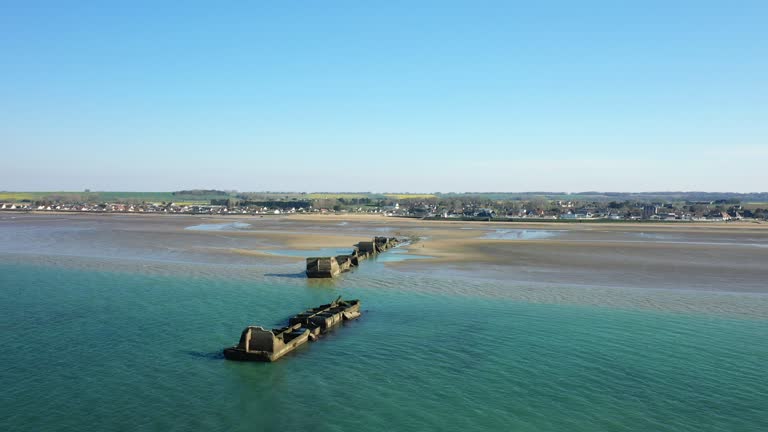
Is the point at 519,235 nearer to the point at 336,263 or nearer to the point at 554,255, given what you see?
the point at 554,255

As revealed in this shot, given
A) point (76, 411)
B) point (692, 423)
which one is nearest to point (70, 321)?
point (76, 411)

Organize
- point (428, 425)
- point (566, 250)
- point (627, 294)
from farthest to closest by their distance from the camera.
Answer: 1. point (566, 250)
2. point (627, 294)
3. point (428, 425)

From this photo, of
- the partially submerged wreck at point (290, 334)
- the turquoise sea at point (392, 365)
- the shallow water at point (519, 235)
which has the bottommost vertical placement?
the turquoise sea at point (392, 365)

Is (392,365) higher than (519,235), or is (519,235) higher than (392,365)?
(519,235)

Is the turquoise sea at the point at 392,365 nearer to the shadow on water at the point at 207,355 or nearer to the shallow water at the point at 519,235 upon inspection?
the shadow on water at the point at 207,355

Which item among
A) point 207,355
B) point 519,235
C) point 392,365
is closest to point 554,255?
point 519,235

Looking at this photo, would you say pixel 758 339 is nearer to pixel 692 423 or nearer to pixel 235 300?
pixel 692 423

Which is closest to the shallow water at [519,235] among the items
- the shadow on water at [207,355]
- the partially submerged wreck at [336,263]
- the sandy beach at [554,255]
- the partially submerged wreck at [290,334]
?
the sandy beach at [554,255]
